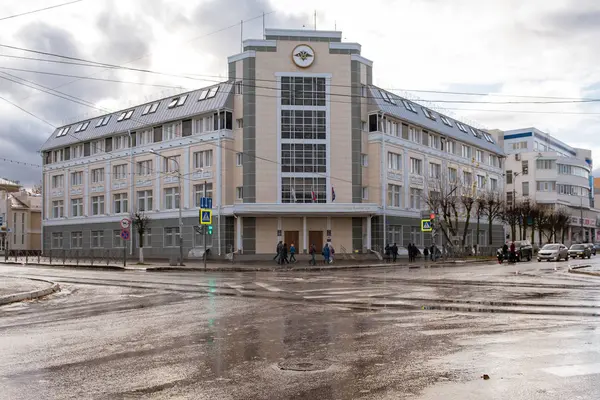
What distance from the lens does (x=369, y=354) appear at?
817 centimetres

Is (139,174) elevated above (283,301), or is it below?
above

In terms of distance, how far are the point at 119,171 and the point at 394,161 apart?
1162 inches

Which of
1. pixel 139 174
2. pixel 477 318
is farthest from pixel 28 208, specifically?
pixel 477 318

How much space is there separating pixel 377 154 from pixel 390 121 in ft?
12.9

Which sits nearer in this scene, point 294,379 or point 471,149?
point 294,379

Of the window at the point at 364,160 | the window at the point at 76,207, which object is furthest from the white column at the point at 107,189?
the window at the point at 364,160

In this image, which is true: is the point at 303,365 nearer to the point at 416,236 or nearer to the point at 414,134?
the point at 416,236

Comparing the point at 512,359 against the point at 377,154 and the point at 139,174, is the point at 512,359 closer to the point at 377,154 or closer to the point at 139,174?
the point at 377,154

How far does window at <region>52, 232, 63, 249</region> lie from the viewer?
70.0 m

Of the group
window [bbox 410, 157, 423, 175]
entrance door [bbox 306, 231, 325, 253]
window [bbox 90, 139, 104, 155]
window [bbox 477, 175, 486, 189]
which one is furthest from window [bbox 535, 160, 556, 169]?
window [bbox 90, 139, 104, 155]

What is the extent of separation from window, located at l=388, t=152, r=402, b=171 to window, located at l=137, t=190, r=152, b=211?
24.7 metres

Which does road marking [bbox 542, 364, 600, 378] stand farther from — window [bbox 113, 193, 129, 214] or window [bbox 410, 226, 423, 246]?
window [bbox 113, 193, 129, 214]

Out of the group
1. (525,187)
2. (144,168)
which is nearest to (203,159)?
(144,168)

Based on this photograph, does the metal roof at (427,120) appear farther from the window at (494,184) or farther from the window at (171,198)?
the window at (171,198)
